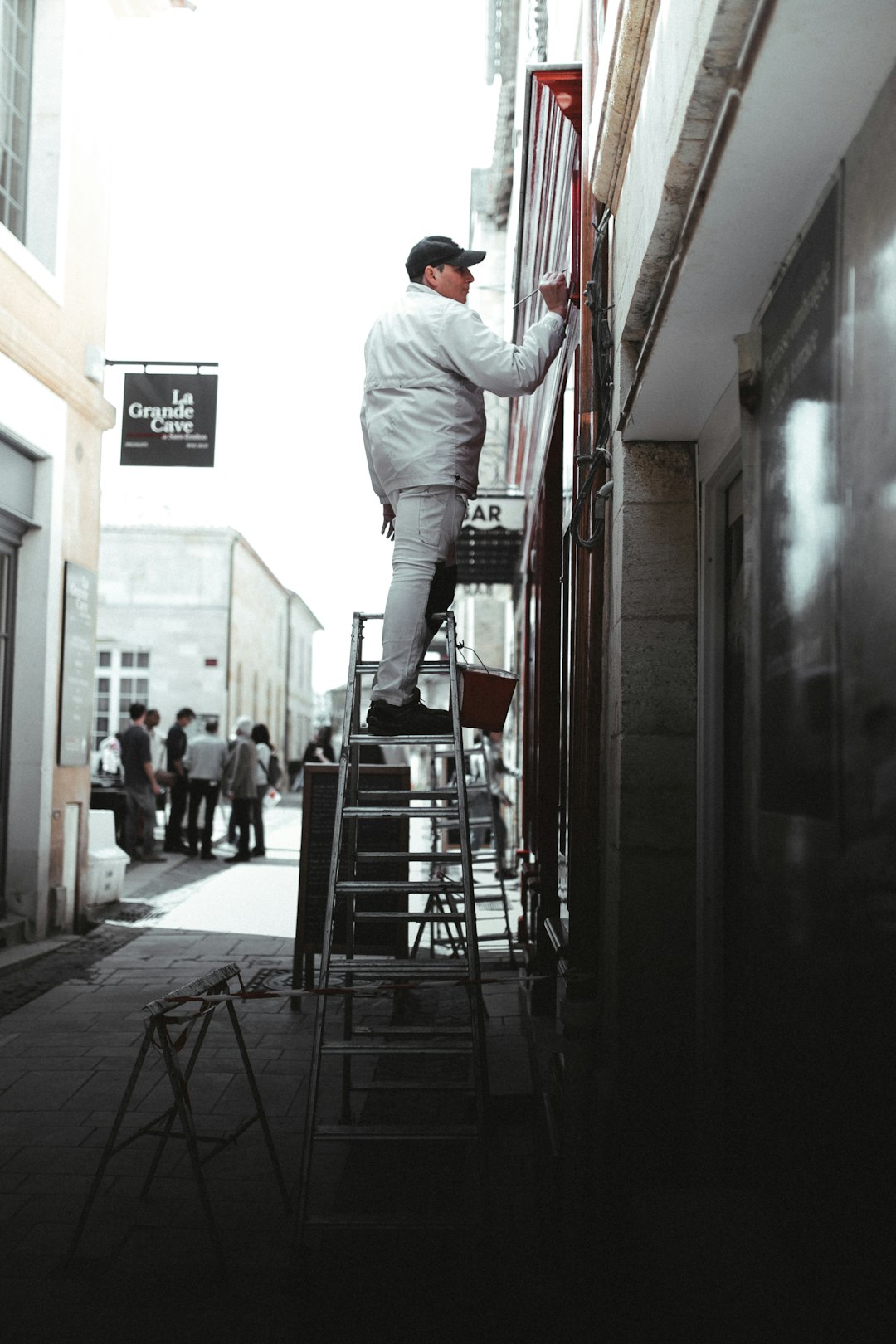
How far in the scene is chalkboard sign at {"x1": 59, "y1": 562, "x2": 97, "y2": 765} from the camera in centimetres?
880

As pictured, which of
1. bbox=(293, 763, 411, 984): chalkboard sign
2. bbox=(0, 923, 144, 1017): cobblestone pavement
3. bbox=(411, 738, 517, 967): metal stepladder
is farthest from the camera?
bbox=(411, 738, 517, 967): metal stepladder

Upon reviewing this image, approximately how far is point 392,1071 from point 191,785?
9598mm

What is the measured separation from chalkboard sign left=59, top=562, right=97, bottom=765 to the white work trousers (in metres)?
4.86

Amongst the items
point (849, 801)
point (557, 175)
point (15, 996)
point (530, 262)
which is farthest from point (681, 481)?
point (15, 996)

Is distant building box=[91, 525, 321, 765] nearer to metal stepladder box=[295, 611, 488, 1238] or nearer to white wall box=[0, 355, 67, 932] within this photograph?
white wall box=[0, 355, 67, 932]

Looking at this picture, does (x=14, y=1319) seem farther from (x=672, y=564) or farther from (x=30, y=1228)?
(x=672, y=564)

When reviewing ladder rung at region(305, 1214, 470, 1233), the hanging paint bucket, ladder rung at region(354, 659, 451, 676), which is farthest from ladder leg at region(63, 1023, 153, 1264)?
the hanging paint bucket

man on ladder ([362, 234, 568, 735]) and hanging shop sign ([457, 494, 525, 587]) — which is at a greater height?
hanging shop sign ([457, 494, 525, 587])

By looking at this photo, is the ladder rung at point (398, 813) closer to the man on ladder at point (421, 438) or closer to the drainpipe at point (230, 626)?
the man on ladder at point (421, 438)

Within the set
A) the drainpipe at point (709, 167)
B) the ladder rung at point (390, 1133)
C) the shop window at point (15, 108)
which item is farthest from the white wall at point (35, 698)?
the drainpipe at point (709, 167)

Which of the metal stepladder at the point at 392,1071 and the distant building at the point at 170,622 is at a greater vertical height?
the distant building at the point at 170,622

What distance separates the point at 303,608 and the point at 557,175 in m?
52.6

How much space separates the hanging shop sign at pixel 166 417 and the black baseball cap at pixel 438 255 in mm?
5753

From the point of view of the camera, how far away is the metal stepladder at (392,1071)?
137 inches
